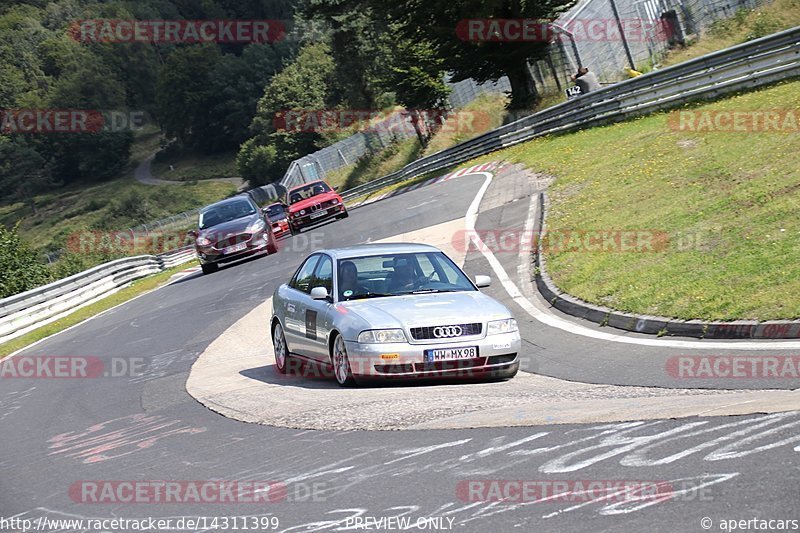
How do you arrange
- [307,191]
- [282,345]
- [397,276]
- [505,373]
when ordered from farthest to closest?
1. [307,191]
2. [282,345]
3. [397,276]
4. [505,373]

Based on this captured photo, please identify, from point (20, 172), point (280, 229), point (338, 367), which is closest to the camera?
point (338, 367)

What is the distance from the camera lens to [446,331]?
9.76m

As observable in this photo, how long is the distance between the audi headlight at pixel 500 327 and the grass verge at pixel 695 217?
2.15 metres

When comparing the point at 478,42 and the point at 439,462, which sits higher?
the point at 478,42

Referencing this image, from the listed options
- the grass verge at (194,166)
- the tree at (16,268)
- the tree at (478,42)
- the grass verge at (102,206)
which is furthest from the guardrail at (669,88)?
the grass verge at (194,166)

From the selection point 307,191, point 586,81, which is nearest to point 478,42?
point 586,81

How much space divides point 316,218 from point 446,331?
2462 cm

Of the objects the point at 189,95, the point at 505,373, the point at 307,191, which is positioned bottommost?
the point at 505,373

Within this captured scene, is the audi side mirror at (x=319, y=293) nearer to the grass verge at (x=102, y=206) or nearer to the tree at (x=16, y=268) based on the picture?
the tree at (x=16, y=268)

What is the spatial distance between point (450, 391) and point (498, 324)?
1.09m

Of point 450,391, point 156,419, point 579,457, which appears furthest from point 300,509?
point 156,419

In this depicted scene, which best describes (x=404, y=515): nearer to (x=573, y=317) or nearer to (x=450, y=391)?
(x=450, y=391)

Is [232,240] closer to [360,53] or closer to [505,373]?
[505,373]

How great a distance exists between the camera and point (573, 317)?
13023 millimetres
